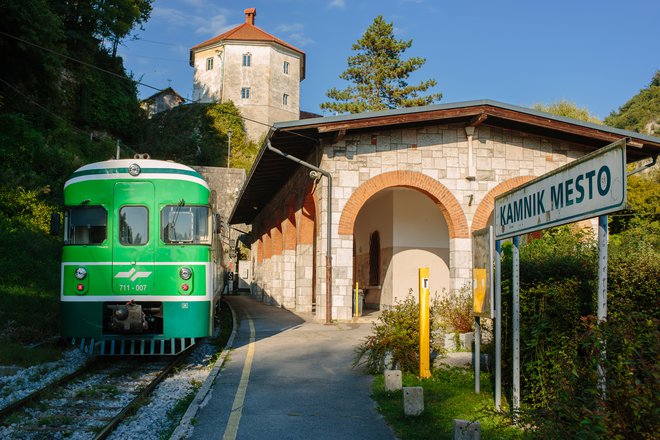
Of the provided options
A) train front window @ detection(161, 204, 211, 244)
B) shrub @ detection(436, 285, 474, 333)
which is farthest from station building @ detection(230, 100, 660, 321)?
train front window @ detection(161, 204, 211, 244)

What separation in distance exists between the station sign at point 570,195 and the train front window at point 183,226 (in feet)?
16.6

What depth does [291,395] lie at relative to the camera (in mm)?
7898

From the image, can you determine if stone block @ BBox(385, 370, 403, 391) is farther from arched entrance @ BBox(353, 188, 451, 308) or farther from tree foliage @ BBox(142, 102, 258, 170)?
tree foliage @ BBox(142, 102, 258, 170)

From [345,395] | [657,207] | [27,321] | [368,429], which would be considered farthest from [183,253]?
[657,207]

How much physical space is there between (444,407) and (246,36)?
210ft

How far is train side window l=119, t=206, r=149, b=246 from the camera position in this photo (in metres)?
9.79

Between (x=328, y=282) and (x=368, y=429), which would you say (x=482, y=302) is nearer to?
(x=368, y=429)

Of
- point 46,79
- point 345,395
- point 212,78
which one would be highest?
point 212,78

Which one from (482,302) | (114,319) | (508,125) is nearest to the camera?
(482,302)

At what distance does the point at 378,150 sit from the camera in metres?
16.2

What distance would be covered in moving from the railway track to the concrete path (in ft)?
3.32

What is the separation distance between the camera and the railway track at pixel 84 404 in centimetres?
637

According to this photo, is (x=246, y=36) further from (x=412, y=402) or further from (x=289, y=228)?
(x=412, y=402)

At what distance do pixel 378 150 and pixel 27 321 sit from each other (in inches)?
365
